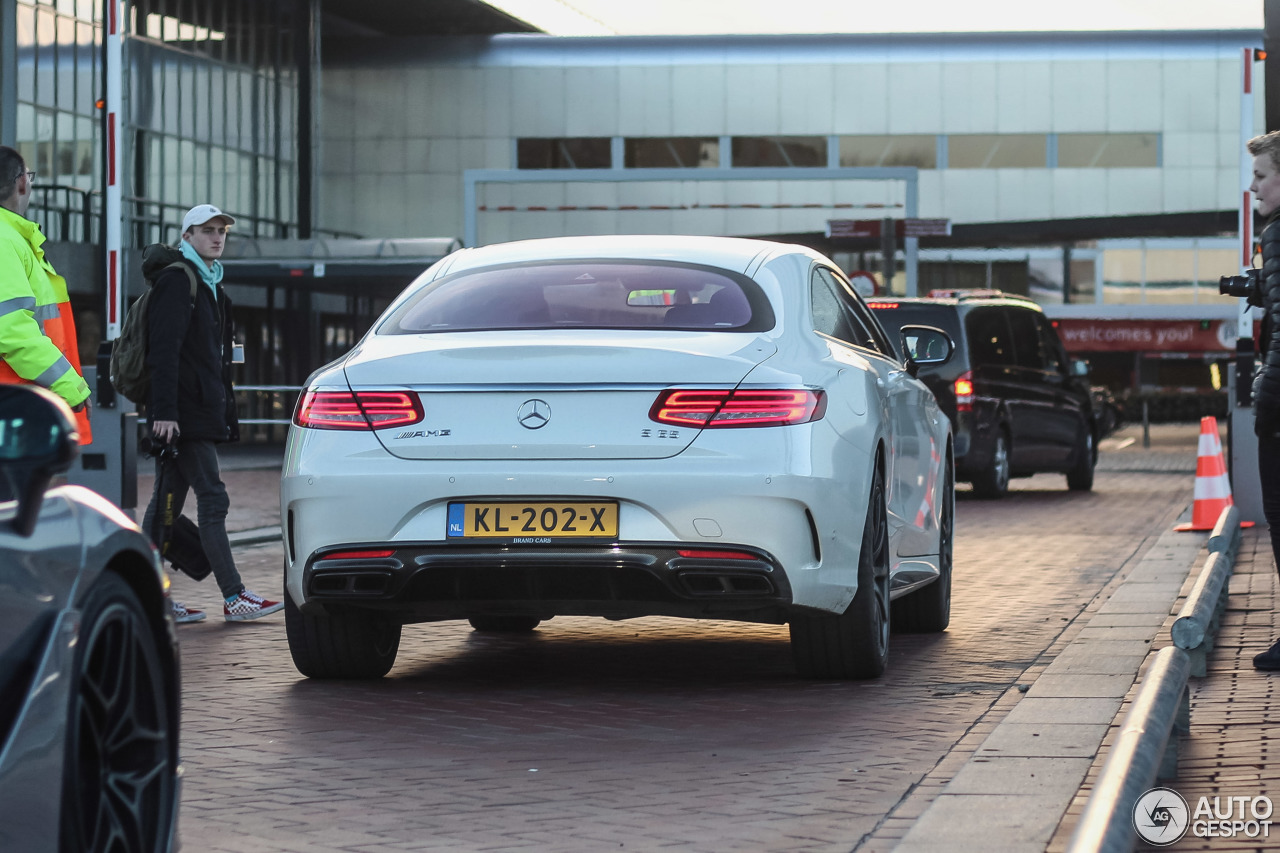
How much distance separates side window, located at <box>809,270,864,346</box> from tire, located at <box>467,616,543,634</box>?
199cm

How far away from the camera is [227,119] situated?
132 ft

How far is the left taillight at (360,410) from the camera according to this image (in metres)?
6.33

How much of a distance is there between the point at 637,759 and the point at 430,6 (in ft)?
131

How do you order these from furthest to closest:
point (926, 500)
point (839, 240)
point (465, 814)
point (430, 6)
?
point (430, 6) → point (839, 240) → point (926, 500) → point (465, 814)

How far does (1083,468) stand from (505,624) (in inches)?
497

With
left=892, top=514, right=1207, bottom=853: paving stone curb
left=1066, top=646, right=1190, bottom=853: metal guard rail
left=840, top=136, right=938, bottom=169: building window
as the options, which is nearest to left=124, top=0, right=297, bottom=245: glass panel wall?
left=840, top=136, right=938, bottom=169: building window

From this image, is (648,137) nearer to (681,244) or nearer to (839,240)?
(839,240)

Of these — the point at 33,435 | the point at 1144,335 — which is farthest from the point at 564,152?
the point at 33,435

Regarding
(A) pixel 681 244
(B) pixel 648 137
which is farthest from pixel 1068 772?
(B) pixel 648 137

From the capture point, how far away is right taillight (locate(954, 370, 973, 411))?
1777cm

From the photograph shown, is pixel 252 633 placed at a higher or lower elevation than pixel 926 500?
lower

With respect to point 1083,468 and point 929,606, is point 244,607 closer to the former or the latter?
point 929,606

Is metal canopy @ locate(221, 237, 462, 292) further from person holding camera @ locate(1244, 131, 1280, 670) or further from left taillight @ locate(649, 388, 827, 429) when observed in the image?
left taillight @ locate(649, 388, 827, 429)

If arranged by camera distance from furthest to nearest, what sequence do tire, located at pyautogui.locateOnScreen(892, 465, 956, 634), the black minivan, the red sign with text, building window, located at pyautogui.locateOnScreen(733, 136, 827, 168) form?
the red sign with text < building window, located at pyautogui.locateOnScreen(733, 136, 827, 168) < the black minivan < tire, located at pyautogui.locateOnScreen(892, 465, 956, 634)
